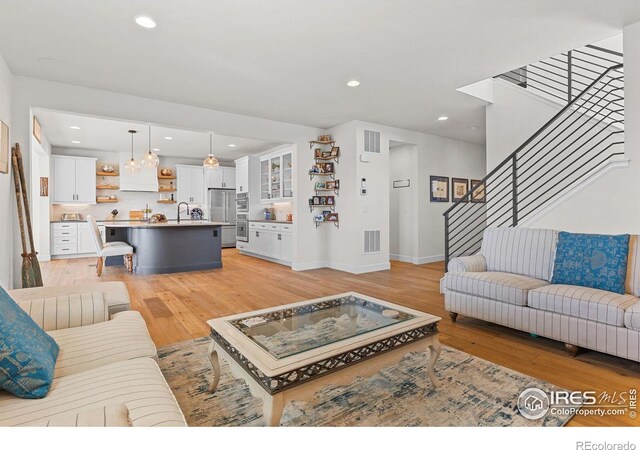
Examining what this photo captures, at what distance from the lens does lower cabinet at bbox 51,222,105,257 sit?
Result: 299 inches

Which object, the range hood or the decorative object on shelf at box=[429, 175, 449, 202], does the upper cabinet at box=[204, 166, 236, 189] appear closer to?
the range hood

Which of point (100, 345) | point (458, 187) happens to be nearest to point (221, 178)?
point (458, 187)

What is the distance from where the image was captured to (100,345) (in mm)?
1618

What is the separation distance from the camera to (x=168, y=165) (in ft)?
30.6

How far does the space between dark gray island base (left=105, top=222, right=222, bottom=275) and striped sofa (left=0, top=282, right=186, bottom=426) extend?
12.0 feet

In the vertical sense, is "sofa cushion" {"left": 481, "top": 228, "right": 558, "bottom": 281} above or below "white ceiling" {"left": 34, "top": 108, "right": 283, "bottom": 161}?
below

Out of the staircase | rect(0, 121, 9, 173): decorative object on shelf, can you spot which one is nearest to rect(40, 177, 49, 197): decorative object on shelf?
rect(0, 121, 9, 173): decorative object on shelf

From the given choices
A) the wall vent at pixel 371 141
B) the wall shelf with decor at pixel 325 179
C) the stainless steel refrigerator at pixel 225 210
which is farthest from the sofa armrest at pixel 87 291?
the stainless steel refrigerator at pixel 225 210

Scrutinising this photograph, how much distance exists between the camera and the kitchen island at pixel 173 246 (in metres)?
5.82

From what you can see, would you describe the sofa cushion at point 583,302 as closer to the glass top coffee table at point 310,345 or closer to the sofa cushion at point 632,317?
the sofa cushion at point 632,317

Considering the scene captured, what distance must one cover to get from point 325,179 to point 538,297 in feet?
14.1

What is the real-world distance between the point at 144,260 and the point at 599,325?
6.13m

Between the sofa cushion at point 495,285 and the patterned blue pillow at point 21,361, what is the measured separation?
3.03 m

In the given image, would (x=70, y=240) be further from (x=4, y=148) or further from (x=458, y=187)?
(x=458, y=187)
